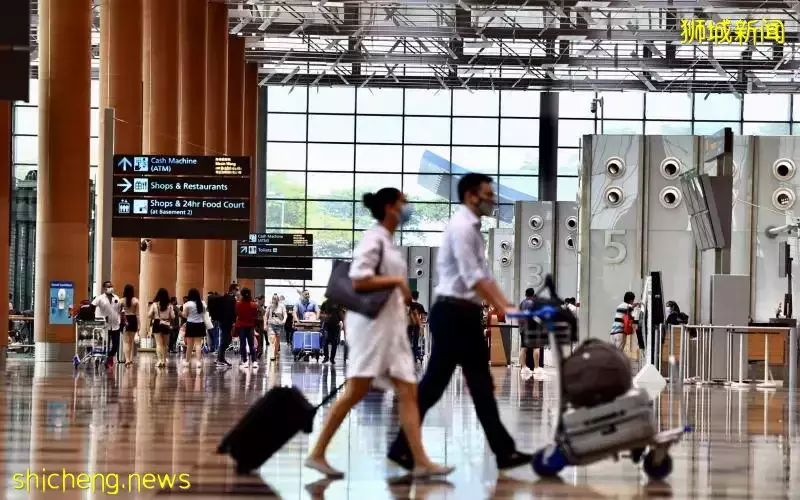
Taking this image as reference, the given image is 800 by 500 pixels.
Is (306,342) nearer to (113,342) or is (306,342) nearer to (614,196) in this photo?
(113,342)

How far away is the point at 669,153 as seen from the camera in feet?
99.6

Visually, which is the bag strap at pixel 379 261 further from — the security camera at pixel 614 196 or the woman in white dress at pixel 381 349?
the security camera at pixel 614 196

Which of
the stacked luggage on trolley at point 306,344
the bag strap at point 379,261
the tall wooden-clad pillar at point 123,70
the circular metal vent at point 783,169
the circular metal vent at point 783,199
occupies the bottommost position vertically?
the stacked luggage on trolley at point 306,344

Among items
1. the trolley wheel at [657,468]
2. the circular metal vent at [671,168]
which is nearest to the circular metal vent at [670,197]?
the circular metal vent at [671,168]

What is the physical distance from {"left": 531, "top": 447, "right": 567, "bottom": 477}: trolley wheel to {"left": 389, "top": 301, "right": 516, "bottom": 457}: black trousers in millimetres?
547

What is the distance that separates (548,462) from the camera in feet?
29.5

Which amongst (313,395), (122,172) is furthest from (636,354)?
(313,395)

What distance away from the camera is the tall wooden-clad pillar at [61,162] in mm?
30781

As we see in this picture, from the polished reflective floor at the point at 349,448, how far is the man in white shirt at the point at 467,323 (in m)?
0.20

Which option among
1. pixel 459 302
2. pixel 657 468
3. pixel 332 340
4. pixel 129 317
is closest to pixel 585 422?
pixel 657 468

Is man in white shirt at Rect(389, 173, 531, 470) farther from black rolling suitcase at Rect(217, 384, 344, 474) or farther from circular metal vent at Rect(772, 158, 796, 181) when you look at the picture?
circular metal vent at Rect(772, 158, 796, 181)

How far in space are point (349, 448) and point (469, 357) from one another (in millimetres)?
2077

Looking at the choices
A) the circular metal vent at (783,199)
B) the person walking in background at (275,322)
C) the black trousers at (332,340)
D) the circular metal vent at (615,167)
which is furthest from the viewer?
the person walking in background at (275,322)

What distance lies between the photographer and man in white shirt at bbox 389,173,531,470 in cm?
962
